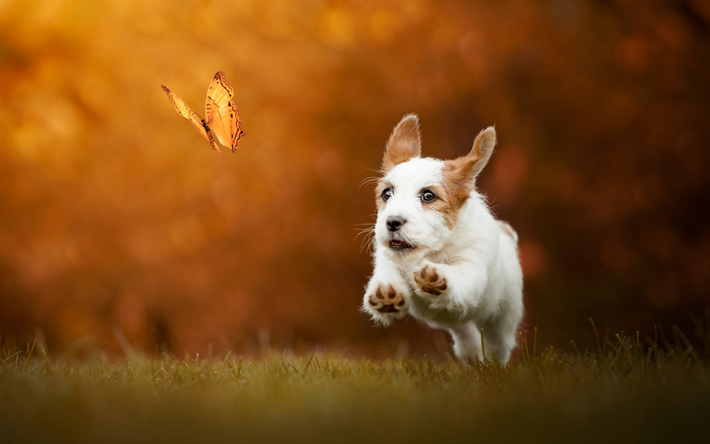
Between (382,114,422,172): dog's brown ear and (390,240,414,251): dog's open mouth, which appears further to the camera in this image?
(382,114,422,172): dog's brown ear

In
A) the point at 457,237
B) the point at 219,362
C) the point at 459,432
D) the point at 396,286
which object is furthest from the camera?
the point at 219,362

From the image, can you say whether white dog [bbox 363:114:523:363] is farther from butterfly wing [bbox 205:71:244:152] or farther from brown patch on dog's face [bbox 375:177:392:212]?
butterfly wing [bbox 205:71:244:152]

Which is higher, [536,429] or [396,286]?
[396,286]

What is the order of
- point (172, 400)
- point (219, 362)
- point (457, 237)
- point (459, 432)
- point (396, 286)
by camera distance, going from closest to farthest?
point (459, 432) → point (172, 400) → point (396, 286) → point (457, 237) → point (219, 362)

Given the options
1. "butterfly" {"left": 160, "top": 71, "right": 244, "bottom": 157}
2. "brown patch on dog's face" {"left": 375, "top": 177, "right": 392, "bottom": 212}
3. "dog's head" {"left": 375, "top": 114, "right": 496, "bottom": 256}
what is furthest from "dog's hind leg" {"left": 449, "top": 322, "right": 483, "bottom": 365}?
"butterfly" {"left": 160, "top": 71, "right": 244, "bottom": 157}

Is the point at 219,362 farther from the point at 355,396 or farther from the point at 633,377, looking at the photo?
the point at 633,377

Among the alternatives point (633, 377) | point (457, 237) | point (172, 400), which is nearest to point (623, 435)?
point (633, 377)
